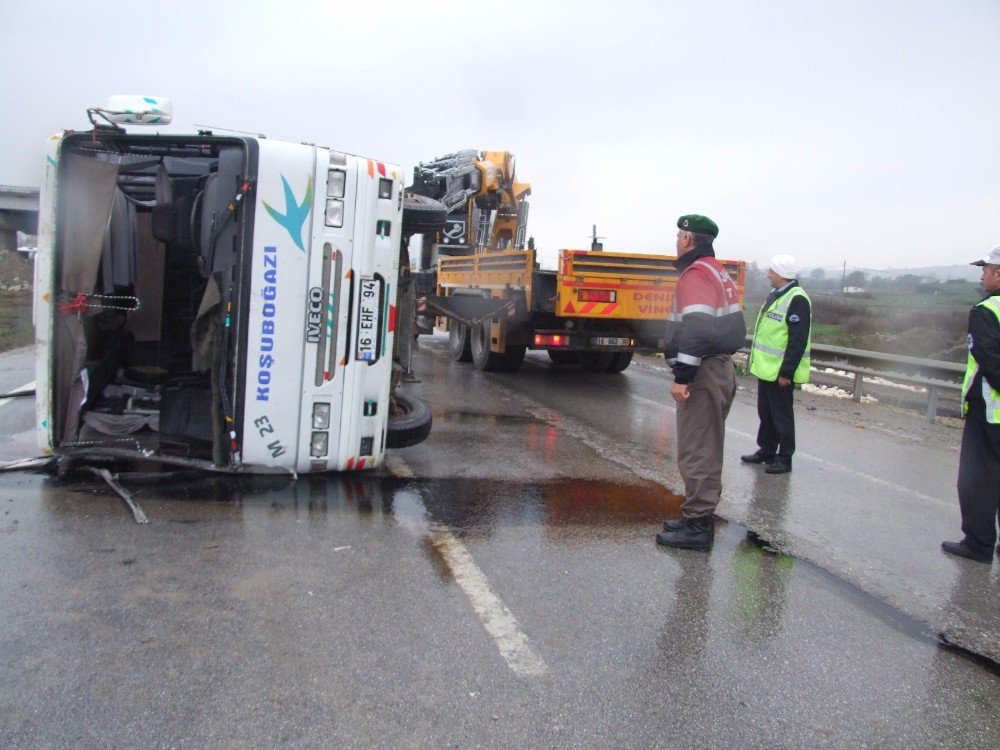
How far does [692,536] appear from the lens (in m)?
4.83

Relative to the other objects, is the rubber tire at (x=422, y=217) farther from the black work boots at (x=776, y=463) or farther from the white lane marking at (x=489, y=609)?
the black work boots at (x=776, y=463)

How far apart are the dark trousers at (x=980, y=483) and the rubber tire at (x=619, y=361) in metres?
7.96

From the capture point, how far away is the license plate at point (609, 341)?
11.4 meters

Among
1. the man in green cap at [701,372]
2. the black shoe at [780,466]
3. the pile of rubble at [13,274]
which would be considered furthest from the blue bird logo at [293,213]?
the pile of rubble at [13,274]

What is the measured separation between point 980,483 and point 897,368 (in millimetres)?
6839

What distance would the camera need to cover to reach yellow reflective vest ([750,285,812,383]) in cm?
700

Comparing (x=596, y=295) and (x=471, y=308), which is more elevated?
(x=596, y=295)

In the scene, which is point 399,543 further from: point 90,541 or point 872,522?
point 872,522

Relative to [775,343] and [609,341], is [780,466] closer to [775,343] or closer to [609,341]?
[775,343]

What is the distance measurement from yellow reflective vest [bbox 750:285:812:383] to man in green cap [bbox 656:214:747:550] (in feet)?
7.00

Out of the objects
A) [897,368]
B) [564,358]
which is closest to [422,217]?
[564,358]

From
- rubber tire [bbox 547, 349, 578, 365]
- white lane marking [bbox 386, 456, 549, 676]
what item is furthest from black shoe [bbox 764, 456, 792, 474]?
rubber tire [bbox 547, 349, 578, 365]

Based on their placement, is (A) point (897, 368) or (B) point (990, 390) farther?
(A) point (897, 368)

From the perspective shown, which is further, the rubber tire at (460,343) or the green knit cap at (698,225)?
the rubber tire at (460,343)
